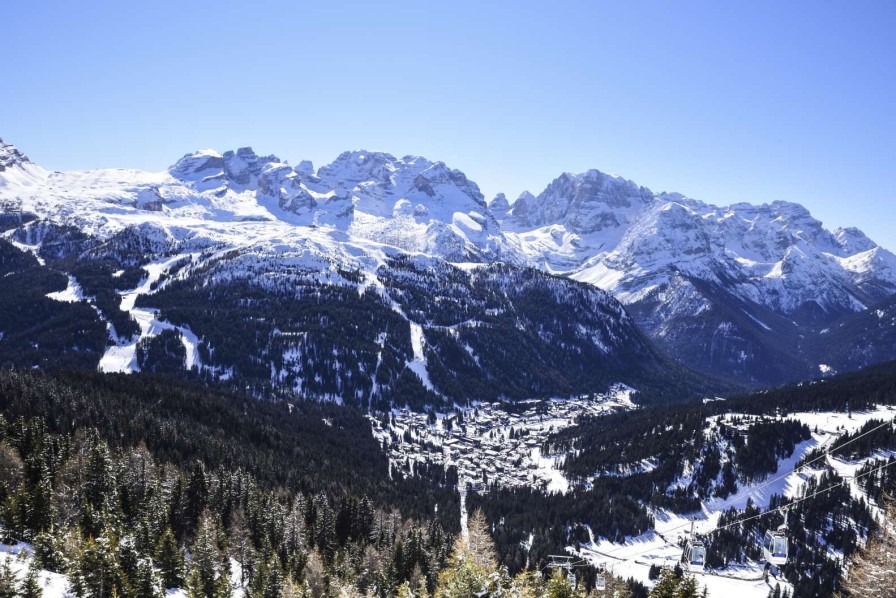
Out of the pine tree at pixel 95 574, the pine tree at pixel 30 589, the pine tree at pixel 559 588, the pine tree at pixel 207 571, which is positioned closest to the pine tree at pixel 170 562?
the pine tree at pixel 207 571

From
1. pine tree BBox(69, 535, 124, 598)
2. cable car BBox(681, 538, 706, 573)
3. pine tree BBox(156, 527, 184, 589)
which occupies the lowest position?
pine tree BBox(156, 527, 184, 589)

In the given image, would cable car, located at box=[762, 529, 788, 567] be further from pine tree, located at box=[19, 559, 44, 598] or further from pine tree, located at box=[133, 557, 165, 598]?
pine tree, located at box=[19, 559, 44, 598]

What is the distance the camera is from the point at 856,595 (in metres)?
42.2

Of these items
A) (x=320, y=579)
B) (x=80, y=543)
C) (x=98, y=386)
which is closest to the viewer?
(x=80, y=543)

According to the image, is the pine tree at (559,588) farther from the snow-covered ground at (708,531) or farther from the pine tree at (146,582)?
the snow-covered ground at (708,531)

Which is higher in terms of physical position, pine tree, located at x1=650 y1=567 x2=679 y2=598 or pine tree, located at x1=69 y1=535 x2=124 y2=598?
pine tree, located at x1=650 y1=567 x2=679 y2=598

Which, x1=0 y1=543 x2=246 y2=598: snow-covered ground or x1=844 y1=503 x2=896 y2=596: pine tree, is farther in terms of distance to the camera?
x1=0 y1=543 x2=246 y2=598: snow-covered ground

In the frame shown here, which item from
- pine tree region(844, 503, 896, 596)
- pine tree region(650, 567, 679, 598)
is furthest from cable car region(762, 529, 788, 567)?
pine tree region(844, 503, 896, 596)

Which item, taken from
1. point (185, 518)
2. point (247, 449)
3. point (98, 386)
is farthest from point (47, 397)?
point (185, 518)

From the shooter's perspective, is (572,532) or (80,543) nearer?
(80,543)

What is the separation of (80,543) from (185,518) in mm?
35110

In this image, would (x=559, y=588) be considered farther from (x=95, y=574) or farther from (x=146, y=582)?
(x=95, y=574)

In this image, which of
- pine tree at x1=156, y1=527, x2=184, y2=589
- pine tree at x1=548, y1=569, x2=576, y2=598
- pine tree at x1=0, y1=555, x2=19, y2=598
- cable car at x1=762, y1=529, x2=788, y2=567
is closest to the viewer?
pine tree at x1=548, y1=569, x2=576, y2=598

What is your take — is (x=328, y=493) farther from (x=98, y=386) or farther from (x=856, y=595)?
(x=856, y=595)
